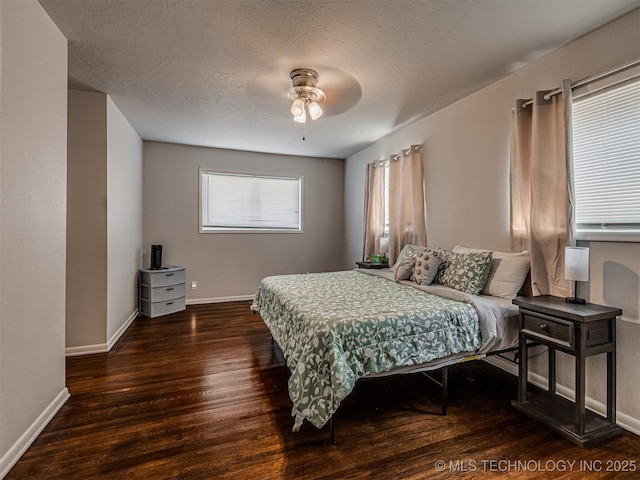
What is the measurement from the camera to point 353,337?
6.01ft

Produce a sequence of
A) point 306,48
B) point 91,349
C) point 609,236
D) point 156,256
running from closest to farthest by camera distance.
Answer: point 609,236, point 306,48, point 91,349, point 156,256

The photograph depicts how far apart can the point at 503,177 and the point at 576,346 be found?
1.54 m

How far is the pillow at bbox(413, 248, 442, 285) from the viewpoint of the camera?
2.88m

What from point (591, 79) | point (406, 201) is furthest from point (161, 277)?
point (591, 79)

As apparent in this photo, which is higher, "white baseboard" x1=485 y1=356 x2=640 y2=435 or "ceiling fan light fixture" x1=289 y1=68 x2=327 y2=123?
"ceiling fan light fixture" x1=289 y1=68 x2=327 y2=123

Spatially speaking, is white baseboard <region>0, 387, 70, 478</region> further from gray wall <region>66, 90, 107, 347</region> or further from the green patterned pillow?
the green patterned pillow

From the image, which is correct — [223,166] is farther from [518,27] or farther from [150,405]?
[518,27]

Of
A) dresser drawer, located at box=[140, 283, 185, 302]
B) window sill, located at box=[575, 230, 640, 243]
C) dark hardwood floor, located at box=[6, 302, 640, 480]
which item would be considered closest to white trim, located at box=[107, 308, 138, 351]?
dresser drawer, located at box=[140, 283, 185, 302]

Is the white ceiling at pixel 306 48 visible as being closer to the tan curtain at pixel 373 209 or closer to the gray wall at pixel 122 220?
the gray wall at pixel 122 220

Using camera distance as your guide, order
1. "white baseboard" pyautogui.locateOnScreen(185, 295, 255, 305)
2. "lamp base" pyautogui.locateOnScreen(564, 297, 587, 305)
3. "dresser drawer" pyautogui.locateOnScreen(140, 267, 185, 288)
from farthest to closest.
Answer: "white baseboard" pyautogui.locateOnScreen(185, 295, 255, 305) → "dresser drawer" pyautogui.locateOnScreen(140, 267, 185, 288) → "lamp base" pyautogui.locateOnScreen(564, 297, 587, 305)

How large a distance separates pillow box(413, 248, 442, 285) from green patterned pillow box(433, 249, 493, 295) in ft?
0.34

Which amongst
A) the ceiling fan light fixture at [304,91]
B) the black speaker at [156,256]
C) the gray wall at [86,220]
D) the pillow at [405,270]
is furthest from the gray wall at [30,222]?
the pillow at [405,270]

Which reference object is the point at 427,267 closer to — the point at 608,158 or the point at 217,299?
the point at 608,158

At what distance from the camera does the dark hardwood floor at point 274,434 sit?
1575mm
